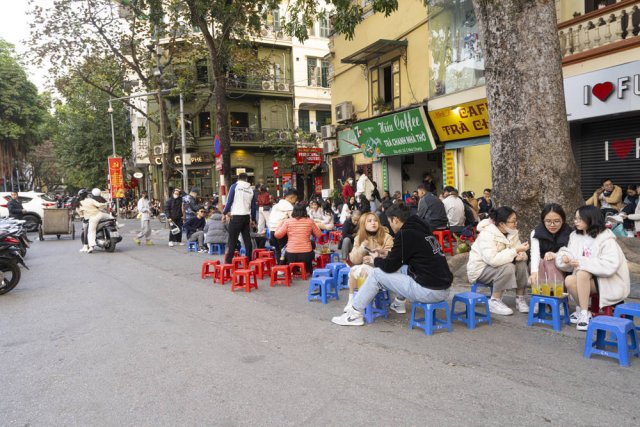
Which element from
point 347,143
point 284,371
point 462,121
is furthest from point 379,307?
point 347,143

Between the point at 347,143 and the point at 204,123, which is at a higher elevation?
the point at 204,123

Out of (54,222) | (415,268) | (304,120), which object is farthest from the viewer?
(304,120)

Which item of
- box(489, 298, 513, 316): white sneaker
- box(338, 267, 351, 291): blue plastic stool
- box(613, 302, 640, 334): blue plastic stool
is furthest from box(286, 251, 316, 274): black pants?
box(613, 302, 640, 334): blue plastic stool

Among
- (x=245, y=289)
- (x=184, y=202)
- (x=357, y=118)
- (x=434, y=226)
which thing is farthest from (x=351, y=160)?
(x=245, y=289)

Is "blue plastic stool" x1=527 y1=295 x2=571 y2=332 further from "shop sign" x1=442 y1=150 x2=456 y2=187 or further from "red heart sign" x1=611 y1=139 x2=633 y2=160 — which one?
"shop sign" x1=442 y1=150 x2=456 y2=187

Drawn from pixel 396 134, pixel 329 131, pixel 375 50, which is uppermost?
pixel 375 50

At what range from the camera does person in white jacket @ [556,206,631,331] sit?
4816mm

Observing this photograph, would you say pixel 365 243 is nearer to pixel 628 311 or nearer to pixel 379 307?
pixel 379 307

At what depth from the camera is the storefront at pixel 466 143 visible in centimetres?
1415

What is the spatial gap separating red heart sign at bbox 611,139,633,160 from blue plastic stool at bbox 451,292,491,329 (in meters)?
7.64

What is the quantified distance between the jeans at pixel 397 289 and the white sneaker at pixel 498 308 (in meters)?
0.99

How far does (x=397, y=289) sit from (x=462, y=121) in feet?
34.8

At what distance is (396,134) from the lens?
1775 centimetres

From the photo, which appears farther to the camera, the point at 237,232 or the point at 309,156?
the point at 309,156
